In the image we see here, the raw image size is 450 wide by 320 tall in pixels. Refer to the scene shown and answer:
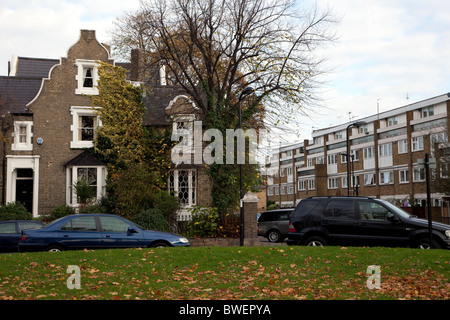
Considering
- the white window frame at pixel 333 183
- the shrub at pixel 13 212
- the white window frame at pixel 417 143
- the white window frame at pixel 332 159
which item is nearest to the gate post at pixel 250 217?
the shrub at pixel 13 212

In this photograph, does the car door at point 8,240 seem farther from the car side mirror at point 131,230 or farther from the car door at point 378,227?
the car door at point 378,227

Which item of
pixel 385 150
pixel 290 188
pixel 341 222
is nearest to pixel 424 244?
pixel 341 222

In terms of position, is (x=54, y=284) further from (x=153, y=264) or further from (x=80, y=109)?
(x=80, y=109)

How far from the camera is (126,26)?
4297 cm

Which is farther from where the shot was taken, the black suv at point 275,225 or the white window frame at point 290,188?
the white window frame at point 290,188

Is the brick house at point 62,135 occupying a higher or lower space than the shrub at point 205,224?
higher

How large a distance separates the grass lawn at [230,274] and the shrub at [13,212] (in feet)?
42.8

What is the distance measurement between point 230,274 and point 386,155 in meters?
52.6

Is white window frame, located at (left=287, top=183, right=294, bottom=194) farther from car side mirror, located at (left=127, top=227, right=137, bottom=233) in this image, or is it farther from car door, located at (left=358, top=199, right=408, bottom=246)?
car side mirror, located at (left=127, top=227, right=137, bottom=233)

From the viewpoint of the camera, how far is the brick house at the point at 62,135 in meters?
28.0

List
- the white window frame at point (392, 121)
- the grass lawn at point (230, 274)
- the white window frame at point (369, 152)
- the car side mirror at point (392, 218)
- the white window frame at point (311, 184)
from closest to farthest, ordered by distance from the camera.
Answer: the grass lawn at point (230, 274) → the car side mirror at point (392, 218) → the white window frame at point (392, 121) → the white window frame at point (369, 152) → the white window frame at point (311, 184)

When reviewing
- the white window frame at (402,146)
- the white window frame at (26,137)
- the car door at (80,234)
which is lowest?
the car door at (80,234)

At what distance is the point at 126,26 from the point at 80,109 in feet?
53.8

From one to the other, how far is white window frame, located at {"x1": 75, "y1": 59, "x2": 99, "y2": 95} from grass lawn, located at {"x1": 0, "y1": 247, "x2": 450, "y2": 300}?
17.3 m
